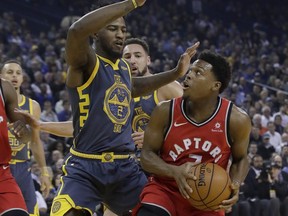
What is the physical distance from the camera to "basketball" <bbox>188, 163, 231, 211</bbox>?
533 centimetres

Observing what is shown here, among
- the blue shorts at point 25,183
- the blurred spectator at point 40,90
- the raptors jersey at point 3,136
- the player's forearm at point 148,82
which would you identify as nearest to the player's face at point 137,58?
the player's forearm at point 148,82

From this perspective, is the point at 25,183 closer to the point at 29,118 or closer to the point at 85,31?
the point at 29,118

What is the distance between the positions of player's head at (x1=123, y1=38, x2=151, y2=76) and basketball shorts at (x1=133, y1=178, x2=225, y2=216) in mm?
1782

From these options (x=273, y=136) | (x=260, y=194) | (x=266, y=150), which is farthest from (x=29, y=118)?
(x=273, y=136)

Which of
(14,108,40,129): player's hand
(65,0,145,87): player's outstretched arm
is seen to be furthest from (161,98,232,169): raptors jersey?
(14,108,40,129): player's hand

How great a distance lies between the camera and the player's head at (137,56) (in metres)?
7.29

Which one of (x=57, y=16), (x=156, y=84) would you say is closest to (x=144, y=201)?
(x=156, y=84)

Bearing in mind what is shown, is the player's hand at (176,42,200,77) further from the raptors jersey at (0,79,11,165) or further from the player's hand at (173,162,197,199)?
the raptors jersey at (0,79,11,165)

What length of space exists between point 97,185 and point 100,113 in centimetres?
56

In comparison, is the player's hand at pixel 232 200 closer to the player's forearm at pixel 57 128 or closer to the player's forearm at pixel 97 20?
the player's forearm at pixel 97 20

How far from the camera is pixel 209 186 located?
533 cm

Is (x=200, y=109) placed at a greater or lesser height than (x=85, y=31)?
lesser

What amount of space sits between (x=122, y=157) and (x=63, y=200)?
0.61 meters

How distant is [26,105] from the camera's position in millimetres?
8188
